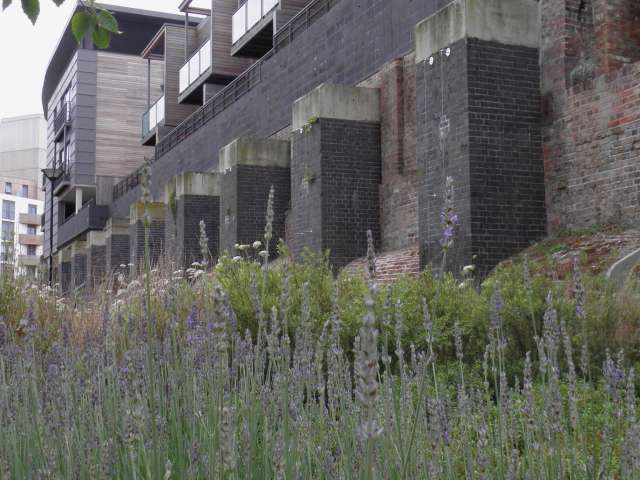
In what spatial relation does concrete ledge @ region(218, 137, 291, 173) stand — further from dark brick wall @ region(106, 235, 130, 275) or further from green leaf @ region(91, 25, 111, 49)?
green leaf @ region(91, 25, 111, 49)

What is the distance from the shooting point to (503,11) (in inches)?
519

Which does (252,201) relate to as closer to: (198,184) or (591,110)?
(198,184)

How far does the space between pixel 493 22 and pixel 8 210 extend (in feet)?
283

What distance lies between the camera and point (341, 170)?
17.3 m

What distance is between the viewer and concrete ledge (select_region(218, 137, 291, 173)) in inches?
840

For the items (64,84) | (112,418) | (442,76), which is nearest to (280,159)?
(442,76)

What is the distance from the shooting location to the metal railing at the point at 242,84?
21516mm

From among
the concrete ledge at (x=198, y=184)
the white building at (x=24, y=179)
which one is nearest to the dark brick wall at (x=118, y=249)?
the concrete ledge at (x=198, y=184)

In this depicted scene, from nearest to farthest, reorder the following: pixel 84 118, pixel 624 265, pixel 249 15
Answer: pixel 624 265
pixel 249 15
pixel 84 118

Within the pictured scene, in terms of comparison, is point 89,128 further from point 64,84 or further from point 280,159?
point 280,159

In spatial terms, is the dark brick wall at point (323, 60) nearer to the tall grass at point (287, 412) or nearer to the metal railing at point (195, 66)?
the metal railing at point (195, 66)

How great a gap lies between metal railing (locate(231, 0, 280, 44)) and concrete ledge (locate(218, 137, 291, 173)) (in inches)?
236

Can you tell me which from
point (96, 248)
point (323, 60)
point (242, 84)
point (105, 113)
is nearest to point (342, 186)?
point (323, 60)

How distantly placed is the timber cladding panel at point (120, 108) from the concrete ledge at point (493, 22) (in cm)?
3178
